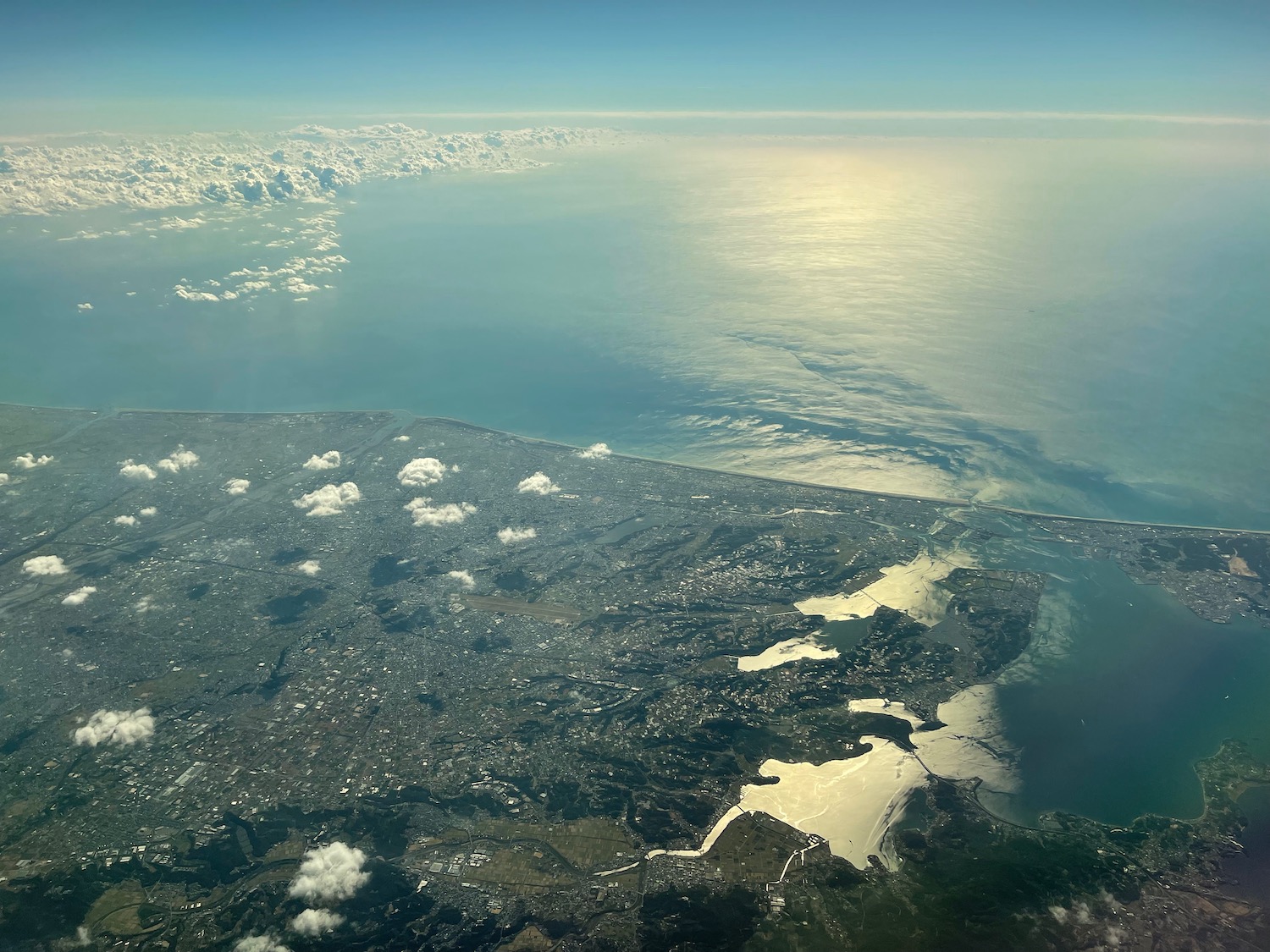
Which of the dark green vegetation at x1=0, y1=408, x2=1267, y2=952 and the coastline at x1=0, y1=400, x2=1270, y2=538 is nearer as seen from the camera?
the dark green vegetation at x1=0, y1=408, x2=1267, y2=952

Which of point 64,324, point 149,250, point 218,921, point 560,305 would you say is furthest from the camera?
point 149,250

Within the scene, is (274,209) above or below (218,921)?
above

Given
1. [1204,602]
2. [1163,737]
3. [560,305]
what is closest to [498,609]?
[1163,737]

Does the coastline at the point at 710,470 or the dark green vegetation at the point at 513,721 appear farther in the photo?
the coastline at the point at 710,470

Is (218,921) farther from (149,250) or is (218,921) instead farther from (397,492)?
(149,250)

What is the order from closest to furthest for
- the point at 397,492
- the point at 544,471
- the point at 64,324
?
the point at 397,492, the point at 544,471, the point at 64,324

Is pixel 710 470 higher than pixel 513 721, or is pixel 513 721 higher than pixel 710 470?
pixel 710 470

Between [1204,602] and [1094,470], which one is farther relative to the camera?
[1094,470]

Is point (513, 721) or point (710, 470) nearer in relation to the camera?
point (513, 721)
